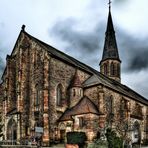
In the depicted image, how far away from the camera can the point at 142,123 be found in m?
59.2

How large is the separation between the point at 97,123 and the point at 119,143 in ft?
25.0

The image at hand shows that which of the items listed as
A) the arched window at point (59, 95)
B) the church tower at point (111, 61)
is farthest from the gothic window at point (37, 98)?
the church tower at point (111, 61)

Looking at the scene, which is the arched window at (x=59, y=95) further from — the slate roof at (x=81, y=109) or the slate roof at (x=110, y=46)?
the slate roof at (x=110, y=46)

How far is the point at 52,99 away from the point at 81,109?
13.5 feet

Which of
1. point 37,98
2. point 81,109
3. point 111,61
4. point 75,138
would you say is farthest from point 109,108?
point 111,61

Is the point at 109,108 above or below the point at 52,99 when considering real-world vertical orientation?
below

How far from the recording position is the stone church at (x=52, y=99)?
142ft

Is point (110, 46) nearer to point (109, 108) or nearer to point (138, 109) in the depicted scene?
point (138, 109)

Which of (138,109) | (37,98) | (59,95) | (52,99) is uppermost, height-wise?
(59,95)

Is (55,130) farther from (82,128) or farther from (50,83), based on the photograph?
(50,83)

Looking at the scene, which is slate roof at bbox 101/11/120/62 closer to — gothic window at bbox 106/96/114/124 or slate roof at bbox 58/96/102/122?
gothic window at bbox 106/96/114/124

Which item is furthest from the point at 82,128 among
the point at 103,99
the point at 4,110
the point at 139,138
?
the point at 139,138

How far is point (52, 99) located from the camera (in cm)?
4438

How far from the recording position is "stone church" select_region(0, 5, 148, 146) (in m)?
43.4
